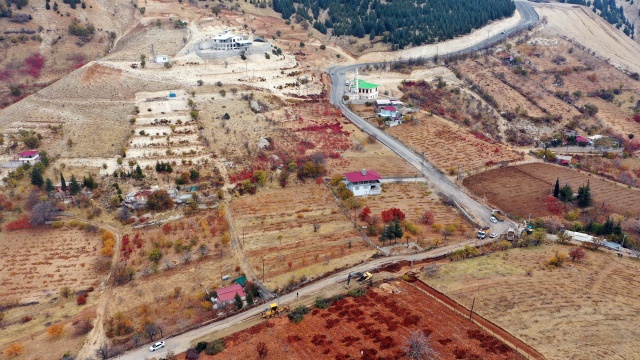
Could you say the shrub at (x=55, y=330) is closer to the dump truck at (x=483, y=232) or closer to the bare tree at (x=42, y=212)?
the bare tree at (x=42, y=212)

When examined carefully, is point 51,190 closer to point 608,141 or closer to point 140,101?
point 140,101

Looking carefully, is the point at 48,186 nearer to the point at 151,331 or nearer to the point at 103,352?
the point at 103,352

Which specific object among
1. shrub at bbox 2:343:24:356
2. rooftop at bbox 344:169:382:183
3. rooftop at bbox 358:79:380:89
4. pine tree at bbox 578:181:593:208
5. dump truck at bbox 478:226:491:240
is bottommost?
shrub at bbox 2:343:24:356

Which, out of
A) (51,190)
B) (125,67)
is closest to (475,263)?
(51,190)

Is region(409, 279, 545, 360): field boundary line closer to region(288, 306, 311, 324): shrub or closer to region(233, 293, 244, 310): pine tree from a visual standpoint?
region(288, 306, 311, 324): shrub

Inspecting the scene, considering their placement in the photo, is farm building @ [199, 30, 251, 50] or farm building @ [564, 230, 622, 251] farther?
farm building @ [199, 30, 251, 50]

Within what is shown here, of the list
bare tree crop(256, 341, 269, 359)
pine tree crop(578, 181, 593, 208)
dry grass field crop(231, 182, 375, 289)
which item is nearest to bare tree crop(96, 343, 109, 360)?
bare tree crop(256, 341, 269, 359)

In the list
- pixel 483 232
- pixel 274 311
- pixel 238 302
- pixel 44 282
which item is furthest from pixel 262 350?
pixel 483 232
